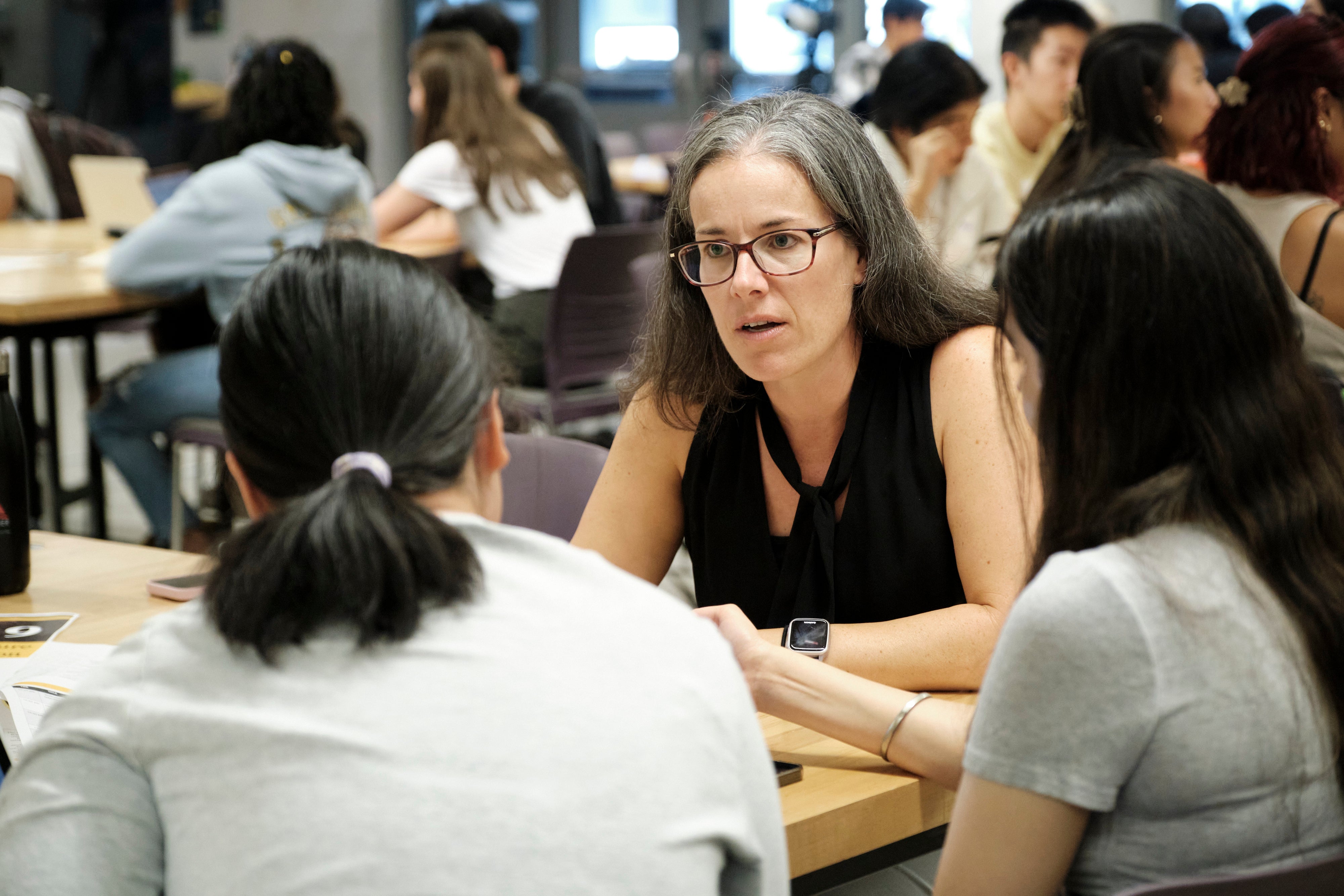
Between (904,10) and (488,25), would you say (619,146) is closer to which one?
(904,10)

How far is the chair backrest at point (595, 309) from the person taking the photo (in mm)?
3660

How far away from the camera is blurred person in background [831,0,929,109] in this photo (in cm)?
602

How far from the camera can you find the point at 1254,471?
98 cm

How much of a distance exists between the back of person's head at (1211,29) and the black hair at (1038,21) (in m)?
2.16

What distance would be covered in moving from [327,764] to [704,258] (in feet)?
3.29

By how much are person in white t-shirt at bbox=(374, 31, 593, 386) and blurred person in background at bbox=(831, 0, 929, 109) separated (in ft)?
3.58

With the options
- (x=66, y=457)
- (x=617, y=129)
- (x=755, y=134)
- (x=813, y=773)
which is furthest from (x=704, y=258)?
(x=617, y=129)

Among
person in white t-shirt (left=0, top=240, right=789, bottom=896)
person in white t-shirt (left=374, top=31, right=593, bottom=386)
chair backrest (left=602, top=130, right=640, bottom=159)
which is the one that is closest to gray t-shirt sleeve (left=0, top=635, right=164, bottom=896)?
person in white t-shirt (left=0, top=240, right=789, bottom=896)

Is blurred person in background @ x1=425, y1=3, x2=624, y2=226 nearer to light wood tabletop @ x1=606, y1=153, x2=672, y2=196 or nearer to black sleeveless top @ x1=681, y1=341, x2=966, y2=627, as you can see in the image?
light wood tabletop @ x1=606, y1=153, x2=672, y2=196

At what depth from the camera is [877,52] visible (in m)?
7.48

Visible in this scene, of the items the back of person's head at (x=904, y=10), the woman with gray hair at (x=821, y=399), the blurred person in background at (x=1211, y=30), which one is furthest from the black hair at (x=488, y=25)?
the woman with gray hair at (x=821, y=399)

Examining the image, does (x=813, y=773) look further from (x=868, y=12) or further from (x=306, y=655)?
(x=868, y=12)

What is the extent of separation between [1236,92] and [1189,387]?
2.16 metres

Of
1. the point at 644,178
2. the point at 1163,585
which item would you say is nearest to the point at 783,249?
the point at 1163,585
